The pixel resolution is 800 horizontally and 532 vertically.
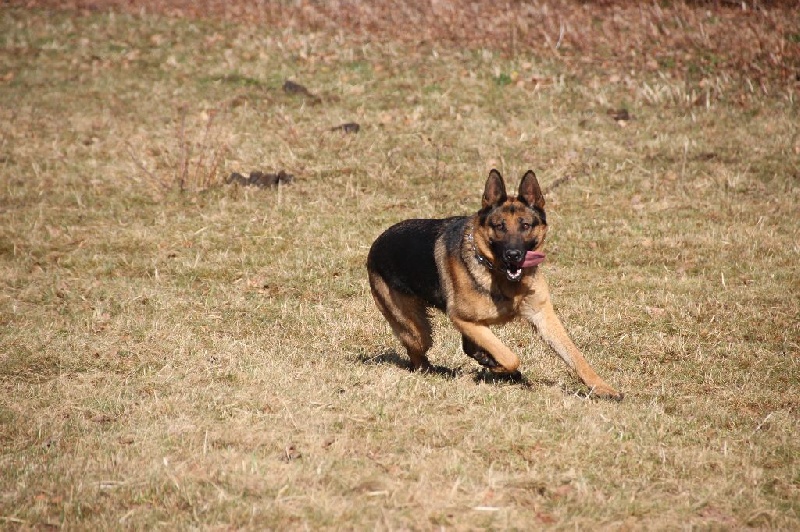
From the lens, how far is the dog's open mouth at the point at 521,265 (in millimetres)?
6707

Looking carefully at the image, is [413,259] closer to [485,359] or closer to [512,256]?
[485,359]

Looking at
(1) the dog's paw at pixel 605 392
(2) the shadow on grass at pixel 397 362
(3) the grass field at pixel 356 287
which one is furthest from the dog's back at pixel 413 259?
(1) the dog's paw at pixel 605 392

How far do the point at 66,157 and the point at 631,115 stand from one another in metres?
9.45

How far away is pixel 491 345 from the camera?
6.95m

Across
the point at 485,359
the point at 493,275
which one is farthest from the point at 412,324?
the point at 493,275

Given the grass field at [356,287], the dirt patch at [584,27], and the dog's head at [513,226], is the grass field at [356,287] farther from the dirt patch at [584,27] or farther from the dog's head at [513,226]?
the dog's head at [513,226]

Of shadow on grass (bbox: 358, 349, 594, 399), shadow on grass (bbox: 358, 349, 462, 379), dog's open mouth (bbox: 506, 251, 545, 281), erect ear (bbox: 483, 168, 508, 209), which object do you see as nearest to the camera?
dog's open mouth (bbox: 506, 251, 545, 281)

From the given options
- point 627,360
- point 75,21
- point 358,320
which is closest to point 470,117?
point 358,320

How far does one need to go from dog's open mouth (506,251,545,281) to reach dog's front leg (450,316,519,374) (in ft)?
1.60

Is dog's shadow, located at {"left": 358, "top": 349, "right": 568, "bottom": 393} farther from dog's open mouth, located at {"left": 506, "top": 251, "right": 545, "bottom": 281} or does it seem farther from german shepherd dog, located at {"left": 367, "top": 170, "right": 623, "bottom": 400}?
dog's open mouth, located at {"left": 506, "top": 251, "right": 545, "bottom": 281}

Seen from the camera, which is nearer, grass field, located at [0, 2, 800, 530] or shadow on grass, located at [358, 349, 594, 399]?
grass field, located at [0, 2, 800, 530]

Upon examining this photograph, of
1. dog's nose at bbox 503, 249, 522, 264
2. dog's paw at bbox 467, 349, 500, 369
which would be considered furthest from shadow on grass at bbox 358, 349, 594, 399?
dog's nose at bbox 503, 249, 522, 264

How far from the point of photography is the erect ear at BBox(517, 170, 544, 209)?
7.14 m

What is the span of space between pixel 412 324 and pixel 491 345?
101 cm
